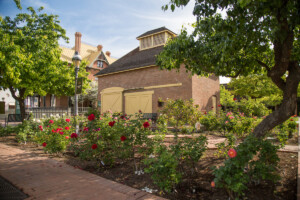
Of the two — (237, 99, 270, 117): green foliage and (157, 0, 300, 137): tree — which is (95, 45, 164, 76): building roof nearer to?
(237, 99, 270, 117): green foliage

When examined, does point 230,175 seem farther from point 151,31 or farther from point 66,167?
point 151,31

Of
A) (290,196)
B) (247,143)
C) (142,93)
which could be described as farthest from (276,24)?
(142,93)

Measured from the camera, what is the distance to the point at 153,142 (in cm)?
384

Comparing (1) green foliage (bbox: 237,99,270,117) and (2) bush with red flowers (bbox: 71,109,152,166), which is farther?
(1) green foliage (bbox: 237,99,270,117)

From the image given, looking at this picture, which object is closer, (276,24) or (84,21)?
(276,24)

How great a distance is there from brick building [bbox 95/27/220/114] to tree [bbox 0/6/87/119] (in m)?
5.81

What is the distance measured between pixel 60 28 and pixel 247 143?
1186 centimetres

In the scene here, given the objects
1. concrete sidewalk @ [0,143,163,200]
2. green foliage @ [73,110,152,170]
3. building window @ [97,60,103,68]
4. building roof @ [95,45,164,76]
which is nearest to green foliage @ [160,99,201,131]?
green foliage @ [73,110,152,170]

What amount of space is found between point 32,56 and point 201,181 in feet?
31.8

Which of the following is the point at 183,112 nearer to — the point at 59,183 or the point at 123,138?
the point at 123,138

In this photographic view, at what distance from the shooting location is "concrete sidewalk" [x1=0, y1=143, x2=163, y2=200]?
269 centimetres

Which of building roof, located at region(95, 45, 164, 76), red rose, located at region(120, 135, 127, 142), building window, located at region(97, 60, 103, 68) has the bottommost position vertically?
red rose, located at region(120, 135, 127, 142)

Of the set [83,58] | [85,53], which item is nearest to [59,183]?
[83,58]

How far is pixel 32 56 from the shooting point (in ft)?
30.3
